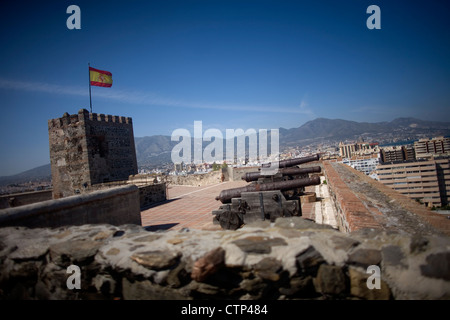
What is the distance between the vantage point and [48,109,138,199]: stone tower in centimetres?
1545

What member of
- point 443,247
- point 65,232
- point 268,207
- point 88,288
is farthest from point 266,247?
point 268,207

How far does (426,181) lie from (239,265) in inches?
1728

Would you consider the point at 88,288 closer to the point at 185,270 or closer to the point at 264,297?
the point at 185,270

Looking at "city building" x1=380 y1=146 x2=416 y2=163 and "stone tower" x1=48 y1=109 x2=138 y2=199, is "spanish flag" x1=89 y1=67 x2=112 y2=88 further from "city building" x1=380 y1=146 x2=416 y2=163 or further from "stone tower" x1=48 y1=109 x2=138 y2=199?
"city building" x1=380 y1=146 x2=416 y2=163

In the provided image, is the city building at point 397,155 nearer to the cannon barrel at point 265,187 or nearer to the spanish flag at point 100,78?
the spanish flag at point 100,78

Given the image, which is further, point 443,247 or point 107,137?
point 107,137

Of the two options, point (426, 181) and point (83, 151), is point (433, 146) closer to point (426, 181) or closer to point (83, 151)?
point (426, 181)

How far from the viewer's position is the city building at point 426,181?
33.7 metres

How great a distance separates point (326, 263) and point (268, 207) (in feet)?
11.8

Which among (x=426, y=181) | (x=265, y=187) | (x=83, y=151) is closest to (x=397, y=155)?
(x=426, y=181)

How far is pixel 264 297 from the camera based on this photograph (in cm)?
156

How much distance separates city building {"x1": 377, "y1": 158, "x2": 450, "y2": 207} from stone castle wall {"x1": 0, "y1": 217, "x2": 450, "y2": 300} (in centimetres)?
4007

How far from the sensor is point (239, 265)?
1.54 metres

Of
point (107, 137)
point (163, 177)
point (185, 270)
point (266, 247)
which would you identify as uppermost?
point (107, 137)
